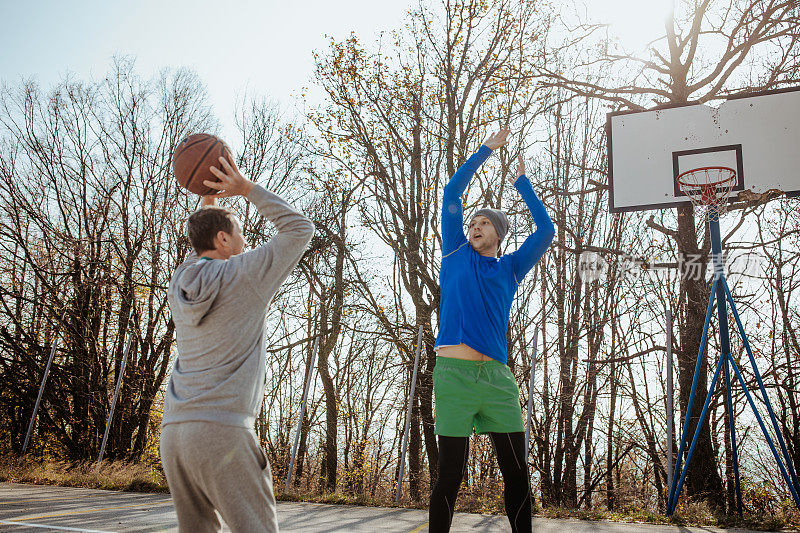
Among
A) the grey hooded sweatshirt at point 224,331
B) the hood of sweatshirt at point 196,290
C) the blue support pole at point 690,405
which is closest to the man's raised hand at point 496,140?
the grey hooded sweatshirt at point 224,331

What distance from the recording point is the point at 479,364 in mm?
2455

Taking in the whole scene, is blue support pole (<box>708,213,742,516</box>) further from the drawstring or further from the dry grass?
the dry grass

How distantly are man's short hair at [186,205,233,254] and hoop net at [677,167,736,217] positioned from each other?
211 inches

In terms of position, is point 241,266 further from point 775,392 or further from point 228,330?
point 775,392

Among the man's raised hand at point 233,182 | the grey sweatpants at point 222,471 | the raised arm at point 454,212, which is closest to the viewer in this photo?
the grey sweatpants at point 222,471

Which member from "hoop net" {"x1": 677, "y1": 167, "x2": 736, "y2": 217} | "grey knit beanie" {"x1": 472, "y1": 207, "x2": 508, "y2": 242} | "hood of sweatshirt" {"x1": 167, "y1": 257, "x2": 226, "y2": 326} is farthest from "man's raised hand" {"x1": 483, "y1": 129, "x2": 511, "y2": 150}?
"hoop net" {"x1": 677, "y1": 167, "x2": 736, "y2": 217}

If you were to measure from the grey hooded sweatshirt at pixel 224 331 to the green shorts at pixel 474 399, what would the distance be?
2.99 feet

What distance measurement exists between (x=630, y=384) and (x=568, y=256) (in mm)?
2504

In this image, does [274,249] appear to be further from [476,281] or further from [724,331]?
[724,331]

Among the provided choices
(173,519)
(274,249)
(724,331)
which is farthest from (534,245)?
(173,519)

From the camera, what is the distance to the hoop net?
19.8ft

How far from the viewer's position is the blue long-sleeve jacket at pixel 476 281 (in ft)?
8.29

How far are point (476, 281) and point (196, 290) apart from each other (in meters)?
1.28

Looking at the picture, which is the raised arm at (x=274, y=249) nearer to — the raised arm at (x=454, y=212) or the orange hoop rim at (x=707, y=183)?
the raised arm at (x=454, y=212)
